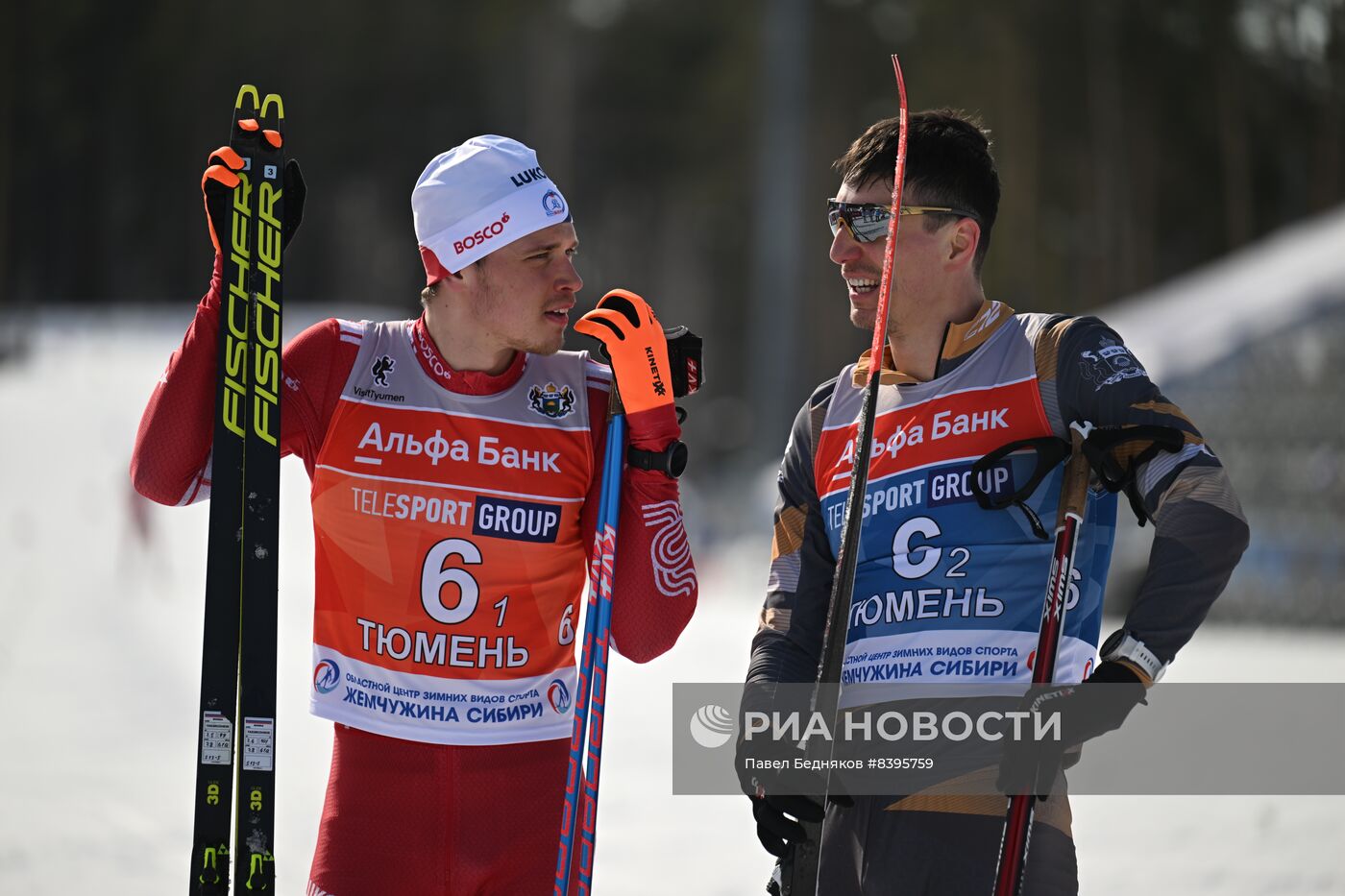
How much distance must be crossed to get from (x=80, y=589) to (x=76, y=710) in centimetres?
432

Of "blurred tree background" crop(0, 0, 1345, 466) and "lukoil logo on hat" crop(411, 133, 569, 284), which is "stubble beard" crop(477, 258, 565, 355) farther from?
"blurred tree background" crop(0, 0, 1345, 466)

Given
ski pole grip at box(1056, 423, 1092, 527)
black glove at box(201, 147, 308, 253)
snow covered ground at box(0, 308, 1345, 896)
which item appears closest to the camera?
ski pole grip at box(1056, 423, 1092, 527)

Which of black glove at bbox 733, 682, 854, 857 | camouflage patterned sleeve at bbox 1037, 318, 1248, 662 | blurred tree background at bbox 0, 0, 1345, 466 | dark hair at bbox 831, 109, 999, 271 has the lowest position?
black glove at bbox 733, 682, 854, 857

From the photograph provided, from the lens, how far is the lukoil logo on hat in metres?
3.33

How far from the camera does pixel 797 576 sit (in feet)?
10.7

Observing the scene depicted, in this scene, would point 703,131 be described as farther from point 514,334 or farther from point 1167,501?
point 1167,501

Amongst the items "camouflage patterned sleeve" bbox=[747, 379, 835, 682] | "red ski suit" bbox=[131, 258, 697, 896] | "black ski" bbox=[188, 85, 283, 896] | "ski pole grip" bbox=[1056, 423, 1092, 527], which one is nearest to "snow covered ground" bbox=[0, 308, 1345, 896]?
"black ski" bbox=[188, 85, 283, 896]

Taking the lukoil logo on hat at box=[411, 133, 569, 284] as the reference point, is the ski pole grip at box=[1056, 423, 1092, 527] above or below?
below

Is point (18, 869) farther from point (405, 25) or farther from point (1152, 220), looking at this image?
point (405, 25)

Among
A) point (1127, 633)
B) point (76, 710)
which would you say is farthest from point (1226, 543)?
point (76, 710)

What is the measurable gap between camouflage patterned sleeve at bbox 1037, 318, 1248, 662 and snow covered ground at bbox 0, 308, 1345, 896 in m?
3.08

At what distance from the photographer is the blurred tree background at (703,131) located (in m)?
22.8

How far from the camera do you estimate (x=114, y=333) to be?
92.5ft

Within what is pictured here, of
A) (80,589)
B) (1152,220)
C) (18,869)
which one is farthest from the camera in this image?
(1152,220)
